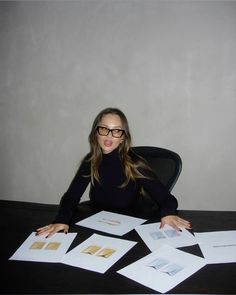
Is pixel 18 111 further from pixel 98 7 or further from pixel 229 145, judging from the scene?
pixel 229 145

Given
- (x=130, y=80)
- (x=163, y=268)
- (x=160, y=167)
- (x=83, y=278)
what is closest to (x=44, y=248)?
(x=83, y=278)

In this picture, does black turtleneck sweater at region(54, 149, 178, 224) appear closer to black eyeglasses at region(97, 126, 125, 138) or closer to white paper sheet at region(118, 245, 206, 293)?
black eyeglasses at region(97, 126, 125, 138)

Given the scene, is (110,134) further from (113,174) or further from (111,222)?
(111,222)

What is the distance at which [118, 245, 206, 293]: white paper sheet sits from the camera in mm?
892

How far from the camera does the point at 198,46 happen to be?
7.96 ft

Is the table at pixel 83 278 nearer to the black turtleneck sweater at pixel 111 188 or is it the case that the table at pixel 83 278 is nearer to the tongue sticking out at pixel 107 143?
the black turtleneck sweater at pixel 111 188

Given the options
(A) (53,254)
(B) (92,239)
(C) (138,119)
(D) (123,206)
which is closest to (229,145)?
(C) (138,119)

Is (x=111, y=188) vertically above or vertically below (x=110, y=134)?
below

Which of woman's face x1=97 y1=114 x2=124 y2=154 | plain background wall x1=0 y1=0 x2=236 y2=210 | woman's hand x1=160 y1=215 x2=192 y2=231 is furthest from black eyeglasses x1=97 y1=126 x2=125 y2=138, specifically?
plain background wall x1=0 y1=0 x2=236 y2=210

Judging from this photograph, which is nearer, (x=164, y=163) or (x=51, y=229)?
(x=51, y=229)

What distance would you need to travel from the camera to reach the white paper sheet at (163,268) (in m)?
0.89

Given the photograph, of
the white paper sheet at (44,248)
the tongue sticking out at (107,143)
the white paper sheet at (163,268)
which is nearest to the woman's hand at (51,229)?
the white paper sheet at (44,248)

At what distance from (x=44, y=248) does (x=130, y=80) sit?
6.02 feet

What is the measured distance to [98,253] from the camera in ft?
3.47
